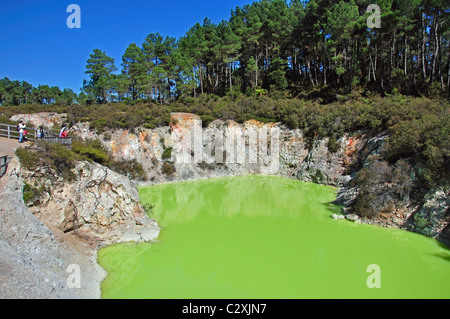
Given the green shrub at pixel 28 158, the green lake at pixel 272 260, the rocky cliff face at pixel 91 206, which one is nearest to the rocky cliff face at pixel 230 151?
the green lake at pixel 272 260

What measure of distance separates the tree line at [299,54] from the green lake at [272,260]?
22.1m

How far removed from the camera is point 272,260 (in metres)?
11.1

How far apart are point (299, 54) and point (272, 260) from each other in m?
42.3

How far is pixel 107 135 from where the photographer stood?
27438 millimetres

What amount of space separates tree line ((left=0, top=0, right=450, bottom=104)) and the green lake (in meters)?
22.1

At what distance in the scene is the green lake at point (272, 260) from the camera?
913 centimetres

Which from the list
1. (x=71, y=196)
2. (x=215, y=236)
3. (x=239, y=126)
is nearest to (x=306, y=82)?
(x=239, y=126)

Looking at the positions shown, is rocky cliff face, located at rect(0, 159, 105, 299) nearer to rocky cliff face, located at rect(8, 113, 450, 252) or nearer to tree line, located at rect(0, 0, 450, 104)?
rocky cliff face, located at rect(8, 113, 450, 252)

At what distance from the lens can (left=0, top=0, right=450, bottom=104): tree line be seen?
2895cm

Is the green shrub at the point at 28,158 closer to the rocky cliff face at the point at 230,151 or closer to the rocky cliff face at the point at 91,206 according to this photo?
the rocky cliff face at the point at 91,206

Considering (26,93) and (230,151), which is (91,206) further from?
(26,93)

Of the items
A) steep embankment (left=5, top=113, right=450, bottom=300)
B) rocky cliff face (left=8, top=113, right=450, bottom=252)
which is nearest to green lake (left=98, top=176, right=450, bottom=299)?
steep embankment (left=5, top=113, right=450, bottom=300)

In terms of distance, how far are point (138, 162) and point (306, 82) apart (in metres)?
29.0
